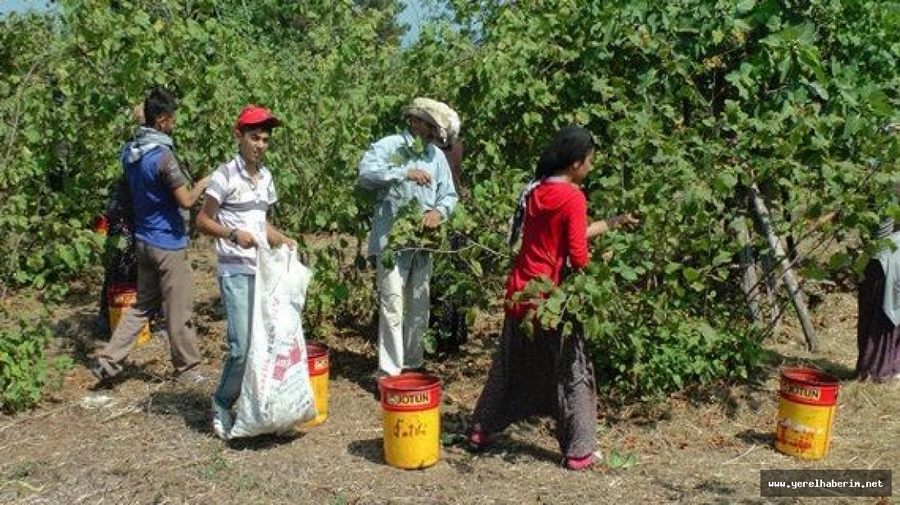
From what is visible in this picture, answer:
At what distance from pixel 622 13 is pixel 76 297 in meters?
5.18

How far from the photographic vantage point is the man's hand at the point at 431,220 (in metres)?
4.92

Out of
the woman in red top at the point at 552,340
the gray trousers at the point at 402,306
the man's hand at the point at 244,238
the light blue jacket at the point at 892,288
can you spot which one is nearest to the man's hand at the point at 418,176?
the gray trousers at the point at 402,306

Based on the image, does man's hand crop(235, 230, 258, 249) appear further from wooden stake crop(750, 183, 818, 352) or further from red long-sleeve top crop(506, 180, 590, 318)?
wooden stake crop(750, 183, 818, 352)

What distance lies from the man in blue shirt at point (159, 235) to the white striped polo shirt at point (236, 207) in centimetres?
62

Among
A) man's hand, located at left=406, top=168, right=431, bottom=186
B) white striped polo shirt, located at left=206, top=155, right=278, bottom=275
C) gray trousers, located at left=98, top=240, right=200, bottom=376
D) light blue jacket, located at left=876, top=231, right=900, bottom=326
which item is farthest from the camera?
light blue jacket, located at left=876, top=231, right=900, bottom=326

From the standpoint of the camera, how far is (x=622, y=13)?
5.33 metres

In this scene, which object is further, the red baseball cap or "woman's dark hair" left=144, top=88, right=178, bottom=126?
"woman's dark hair" left=144, top=88, right=178, bottom=126

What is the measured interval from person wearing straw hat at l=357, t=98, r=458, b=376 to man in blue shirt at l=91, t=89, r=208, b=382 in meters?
0.99

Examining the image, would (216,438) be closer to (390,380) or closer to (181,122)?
(390,380)

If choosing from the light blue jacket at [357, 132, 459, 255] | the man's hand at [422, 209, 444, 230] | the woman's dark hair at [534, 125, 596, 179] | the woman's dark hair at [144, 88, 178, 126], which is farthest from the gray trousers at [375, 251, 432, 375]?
the woman's dark hair at [144, 88, 178, 126]

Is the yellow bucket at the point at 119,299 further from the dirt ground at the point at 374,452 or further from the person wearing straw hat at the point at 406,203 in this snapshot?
the person wearing straw hat at the point at 406,203

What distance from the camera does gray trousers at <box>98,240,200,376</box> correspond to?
17.3 feet

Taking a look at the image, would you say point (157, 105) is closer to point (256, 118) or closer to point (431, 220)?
point (256, 118)

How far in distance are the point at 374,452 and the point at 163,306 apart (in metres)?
1.64
